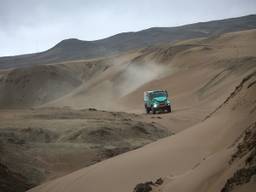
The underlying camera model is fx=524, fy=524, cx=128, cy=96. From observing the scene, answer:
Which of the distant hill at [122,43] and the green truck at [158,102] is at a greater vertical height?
the distant hill at [122,43]

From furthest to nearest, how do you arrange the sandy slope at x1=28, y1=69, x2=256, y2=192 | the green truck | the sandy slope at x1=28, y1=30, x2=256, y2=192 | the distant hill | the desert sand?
the distant hill, the green truck, the sandy slope at x1=28, y1=69, x2=256, y2=192, the desert sand, the sandy slope at x1=28, y1=30, x2=256, y2=192

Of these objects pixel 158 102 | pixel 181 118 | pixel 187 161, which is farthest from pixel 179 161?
pixel 158 102

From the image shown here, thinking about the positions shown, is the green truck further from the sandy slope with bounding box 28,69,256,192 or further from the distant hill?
the distant hill

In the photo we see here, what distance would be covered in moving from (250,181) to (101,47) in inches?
7152

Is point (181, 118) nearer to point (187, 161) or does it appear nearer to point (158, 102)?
point (158, 102)

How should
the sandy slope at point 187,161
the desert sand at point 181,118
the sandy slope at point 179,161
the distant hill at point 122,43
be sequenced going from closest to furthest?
the sandy slope at point 187,161, the desert sand at point 181,118, the sandy slope at point 179,161, the distant hill at point 122,43

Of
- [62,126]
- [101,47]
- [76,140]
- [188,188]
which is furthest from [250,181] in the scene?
[101,47]

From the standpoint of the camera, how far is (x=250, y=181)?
5836 millimetres

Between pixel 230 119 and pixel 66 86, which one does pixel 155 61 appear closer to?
pixel 66 86

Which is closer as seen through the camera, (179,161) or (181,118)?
(179,161)

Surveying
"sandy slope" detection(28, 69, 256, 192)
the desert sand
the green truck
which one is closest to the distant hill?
the desert sand

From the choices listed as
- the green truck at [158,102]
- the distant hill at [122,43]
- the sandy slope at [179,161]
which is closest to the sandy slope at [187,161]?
the sandy slope at [179,161]

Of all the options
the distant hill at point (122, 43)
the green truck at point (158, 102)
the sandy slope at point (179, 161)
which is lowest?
the green truck at point (158, 102)

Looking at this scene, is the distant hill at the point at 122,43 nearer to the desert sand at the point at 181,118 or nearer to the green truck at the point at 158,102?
the desert sand at the point at 181,118
